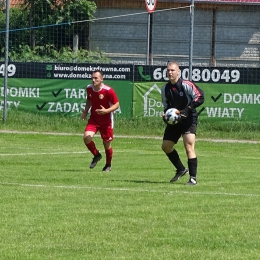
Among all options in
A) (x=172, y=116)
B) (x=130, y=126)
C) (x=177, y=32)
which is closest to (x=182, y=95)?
(x=172, y=116)

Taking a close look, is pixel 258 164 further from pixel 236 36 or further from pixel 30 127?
→ pixel 236 36

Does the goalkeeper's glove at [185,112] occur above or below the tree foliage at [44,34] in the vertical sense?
below

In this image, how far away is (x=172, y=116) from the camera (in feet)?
44.2

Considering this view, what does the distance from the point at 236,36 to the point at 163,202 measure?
28.8 metres

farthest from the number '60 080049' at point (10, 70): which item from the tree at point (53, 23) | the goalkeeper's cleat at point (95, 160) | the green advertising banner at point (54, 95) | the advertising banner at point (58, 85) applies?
the goalkeeper's cleat at point (95, 160)

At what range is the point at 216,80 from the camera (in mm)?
25953

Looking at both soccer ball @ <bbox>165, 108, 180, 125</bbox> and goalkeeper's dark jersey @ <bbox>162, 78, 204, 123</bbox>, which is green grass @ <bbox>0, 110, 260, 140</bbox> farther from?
soccer ball @ <bbox>165, 108, 180, 125</bbox>

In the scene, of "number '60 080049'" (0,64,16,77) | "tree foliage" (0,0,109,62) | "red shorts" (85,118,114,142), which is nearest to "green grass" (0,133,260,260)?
"red shorts" (85,118,114,142)

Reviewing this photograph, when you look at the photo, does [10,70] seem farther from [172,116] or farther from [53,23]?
[172,116]

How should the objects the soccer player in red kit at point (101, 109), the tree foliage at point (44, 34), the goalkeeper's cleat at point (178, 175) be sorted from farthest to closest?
the tree foliage at point (44, 34)
the soccer player in red kit at point (101, 109)
the goalkeeper's cleat at point (178, 175)

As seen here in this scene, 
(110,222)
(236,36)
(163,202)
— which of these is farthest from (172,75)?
(236,36)

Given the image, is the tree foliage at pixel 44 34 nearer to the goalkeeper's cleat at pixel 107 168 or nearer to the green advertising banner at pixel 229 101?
the green advertising banner at pixel 229 101

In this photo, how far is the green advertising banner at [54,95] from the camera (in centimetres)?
2686

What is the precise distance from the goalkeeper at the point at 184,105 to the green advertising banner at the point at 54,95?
12775mm
